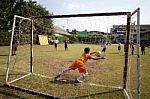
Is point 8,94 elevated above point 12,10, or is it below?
below

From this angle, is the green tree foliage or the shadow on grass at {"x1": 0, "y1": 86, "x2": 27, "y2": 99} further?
the green tree foliage

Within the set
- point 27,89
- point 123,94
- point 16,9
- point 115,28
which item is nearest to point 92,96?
point 123,94

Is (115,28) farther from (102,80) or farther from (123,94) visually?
(123,94)

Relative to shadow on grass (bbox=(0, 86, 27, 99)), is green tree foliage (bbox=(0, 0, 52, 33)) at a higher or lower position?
higher

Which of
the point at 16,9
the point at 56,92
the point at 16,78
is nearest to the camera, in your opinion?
the point at 56,92

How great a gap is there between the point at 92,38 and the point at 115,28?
2.34m

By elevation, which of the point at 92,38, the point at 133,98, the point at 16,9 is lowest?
the point at 133,98

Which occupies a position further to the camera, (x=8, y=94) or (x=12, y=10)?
(x=12, y=10)

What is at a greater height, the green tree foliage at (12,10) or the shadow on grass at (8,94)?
the green tree foliage at (12,10)

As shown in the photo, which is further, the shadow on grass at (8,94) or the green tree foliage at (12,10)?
the green tree foliage at (12,10)

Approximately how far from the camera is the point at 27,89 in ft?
32.4

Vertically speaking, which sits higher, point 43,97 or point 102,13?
point 102,13

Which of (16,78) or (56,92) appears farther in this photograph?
(16,78)

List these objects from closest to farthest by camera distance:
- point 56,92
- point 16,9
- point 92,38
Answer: point 56,92 → point 92,38 → point 16,9
